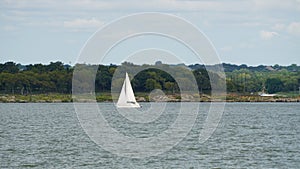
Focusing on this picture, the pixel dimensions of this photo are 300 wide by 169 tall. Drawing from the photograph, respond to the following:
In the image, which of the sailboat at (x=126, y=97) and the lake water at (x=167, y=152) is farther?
→ the sailboat at (x=126, y=97)

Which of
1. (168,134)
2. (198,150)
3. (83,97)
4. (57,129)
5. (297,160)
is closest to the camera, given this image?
(297,160)

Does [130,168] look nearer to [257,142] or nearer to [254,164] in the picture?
[254,164]

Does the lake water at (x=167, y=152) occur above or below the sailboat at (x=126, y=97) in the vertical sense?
below

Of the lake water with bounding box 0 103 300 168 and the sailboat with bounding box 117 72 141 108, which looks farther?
the sailboat with bounding box 117 72 141 108

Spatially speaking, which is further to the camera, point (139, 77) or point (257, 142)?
point (139, 77)

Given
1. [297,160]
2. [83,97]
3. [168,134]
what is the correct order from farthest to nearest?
[83,97]
[168,134]
[297,160]

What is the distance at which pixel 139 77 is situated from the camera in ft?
655

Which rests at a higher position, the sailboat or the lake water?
the sailboat

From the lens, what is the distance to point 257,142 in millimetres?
58031

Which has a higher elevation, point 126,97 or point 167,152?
point 126,97

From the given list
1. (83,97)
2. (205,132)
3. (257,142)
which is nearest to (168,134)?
(205,132)

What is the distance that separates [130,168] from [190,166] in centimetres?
346

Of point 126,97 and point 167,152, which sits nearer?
point 167,152

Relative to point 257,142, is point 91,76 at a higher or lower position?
higher
